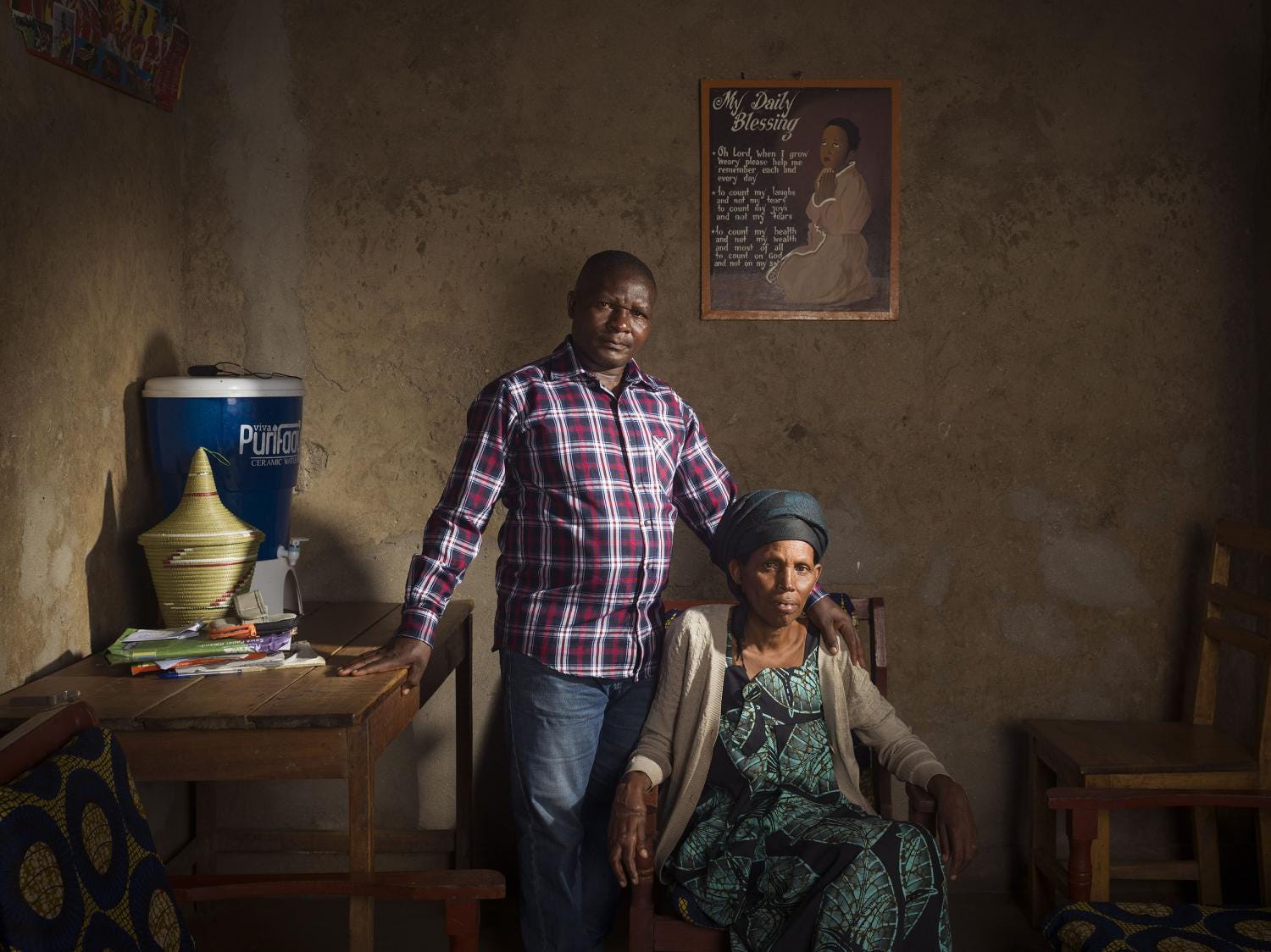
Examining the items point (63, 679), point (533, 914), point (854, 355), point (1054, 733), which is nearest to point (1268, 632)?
point (1054, 733)

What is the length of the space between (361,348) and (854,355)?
157 centimetres

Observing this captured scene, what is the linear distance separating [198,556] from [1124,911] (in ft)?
7.87

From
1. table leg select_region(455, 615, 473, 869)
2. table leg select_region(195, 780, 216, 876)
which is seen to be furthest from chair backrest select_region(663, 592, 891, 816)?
table leg select_region(195, 780, 216, 876)

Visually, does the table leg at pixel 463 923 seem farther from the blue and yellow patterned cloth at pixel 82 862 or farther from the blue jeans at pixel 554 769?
the blue jeans at pixel 554 769

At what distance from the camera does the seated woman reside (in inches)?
91.3

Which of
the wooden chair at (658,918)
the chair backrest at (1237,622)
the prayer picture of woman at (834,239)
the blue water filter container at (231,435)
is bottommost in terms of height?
the wooden chair at (658,918)

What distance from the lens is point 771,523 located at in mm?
2609

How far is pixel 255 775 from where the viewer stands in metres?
2.26

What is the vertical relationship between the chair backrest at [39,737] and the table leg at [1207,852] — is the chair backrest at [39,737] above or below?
above

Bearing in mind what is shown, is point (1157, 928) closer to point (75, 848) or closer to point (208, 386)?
point (75, 848)

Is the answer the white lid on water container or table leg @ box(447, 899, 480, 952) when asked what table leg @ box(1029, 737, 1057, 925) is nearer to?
table leg @ box(447, 899, 480, 952)

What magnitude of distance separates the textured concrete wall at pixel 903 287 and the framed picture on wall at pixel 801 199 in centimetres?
6

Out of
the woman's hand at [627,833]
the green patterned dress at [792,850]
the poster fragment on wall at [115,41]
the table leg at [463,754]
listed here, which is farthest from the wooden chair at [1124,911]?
the poster fragment on wall at [115,41]

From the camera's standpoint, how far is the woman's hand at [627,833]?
8.00 feet
